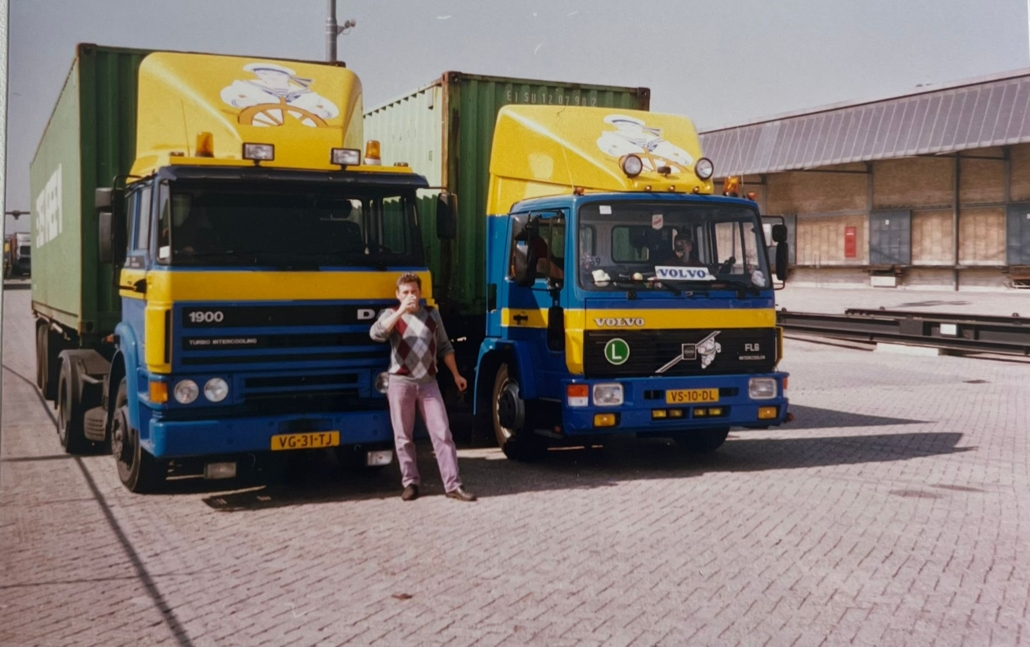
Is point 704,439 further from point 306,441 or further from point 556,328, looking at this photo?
point 306,441

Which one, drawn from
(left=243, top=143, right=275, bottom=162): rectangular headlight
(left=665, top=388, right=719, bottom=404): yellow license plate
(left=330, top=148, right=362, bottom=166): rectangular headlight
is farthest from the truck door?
(left=243, top=143, right=275, bottom=162): rectangular headlight

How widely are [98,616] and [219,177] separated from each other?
366cm

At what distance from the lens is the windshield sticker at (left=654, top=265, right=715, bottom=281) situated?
9781mm

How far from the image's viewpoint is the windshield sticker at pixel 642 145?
34.6 ft

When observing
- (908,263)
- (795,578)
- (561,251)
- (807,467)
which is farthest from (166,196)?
(908,263)

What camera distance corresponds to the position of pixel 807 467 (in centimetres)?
1030

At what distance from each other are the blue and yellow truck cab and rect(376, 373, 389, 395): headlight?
160cm

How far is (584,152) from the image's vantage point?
34.4ft

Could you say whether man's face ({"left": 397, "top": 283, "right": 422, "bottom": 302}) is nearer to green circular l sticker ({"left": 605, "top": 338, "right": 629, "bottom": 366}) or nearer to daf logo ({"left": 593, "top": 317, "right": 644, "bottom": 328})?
daf logo ({"left": 593, "top": 317, "right": 644, "bottom": 328})

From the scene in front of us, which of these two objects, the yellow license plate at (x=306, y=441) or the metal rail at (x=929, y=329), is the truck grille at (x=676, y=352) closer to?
the yellow license plate at (x=306, y=441)

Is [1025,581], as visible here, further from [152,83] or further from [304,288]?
[152,83]

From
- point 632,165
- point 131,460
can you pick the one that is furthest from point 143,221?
point 632,165

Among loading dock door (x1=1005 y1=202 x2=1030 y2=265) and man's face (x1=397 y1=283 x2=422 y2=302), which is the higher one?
loading dock door (x1=1005 y1=202 x2=1030 y2=265)

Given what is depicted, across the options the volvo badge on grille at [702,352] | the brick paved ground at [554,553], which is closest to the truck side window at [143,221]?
the brick paved ground at [554,553]
